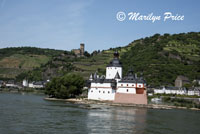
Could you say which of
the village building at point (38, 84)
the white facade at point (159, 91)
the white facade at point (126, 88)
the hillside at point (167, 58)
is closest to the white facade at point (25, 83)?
the village building at point (38, 84)

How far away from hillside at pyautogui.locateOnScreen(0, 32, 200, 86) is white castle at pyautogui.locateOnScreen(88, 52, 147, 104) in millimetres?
13377

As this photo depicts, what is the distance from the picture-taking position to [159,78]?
249ft

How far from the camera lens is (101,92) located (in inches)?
1857

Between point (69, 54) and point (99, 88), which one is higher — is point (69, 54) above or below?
above

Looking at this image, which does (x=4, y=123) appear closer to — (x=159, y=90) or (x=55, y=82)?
(x=55, y=82)

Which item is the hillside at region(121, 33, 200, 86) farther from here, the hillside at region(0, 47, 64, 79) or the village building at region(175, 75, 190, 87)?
the hillside at region(0, 47, 64, 79)

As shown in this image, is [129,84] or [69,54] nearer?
[129,84]

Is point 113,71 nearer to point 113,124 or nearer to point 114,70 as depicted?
point 114,70

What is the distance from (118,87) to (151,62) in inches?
1695

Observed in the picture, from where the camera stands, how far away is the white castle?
142 feet

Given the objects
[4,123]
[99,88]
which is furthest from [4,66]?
[4,123]

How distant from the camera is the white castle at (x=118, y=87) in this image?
43.3m

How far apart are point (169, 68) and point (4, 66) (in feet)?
266

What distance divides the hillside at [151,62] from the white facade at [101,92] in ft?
53.9
